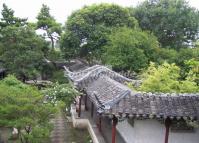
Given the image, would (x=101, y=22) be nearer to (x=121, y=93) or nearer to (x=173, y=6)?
(x=173, y=6)

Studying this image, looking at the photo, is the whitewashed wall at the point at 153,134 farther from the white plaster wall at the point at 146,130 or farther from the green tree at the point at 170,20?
the green tree at the point at 170,20

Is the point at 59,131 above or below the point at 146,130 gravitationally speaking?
below

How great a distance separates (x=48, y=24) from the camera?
150 feet

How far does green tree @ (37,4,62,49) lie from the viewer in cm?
4556

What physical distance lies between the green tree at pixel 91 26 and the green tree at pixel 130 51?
172 inches

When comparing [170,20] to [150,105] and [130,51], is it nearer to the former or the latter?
[130,51]

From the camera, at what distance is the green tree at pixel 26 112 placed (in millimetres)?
15102

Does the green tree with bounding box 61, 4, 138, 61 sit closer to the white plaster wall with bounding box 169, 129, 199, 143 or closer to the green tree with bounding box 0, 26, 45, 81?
the green tree with bounding box 0, 26, 45, 81

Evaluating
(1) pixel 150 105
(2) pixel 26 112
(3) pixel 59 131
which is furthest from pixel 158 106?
(3) pixel 59 131

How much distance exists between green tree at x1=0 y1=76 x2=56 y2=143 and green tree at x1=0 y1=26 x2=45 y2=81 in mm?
20218

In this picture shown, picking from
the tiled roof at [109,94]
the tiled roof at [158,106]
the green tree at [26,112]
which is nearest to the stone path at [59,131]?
the tiled roof at [109,94]

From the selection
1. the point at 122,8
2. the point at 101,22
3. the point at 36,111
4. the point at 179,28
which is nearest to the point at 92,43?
the point at 101,22

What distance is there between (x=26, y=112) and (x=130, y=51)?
18161 millimetres

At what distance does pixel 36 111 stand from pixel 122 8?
2602 centimetres
